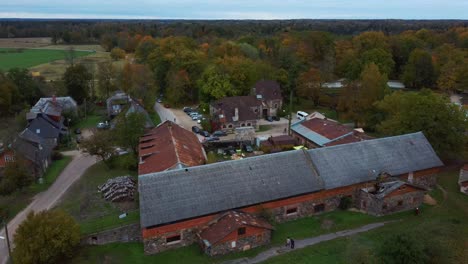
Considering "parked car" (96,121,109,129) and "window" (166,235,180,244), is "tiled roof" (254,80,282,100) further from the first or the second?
"window" (166,235,180,244)

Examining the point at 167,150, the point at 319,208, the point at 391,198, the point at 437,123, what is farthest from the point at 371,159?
the point at 167,150

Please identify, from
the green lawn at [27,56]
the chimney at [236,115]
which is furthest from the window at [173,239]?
the green lawn at [27,56]

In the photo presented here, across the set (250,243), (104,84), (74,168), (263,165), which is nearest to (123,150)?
(74,168)

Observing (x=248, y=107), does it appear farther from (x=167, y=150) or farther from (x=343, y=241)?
(x=343, y=241)

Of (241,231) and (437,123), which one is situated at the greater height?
(437,123)

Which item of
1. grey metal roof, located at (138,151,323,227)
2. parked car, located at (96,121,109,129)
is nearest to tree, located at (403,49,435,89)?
grey metal roof, located at (138,151,323,227)

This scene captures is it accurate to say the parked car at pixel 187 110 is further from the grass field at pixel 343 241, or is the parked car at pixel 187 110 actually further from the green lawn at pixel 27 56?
the green lawn at pixel 27 56
